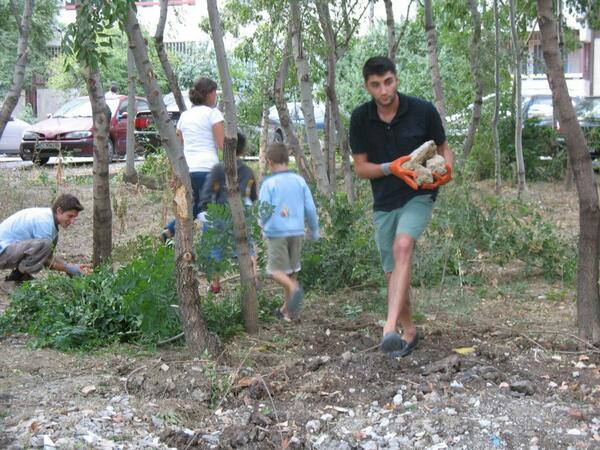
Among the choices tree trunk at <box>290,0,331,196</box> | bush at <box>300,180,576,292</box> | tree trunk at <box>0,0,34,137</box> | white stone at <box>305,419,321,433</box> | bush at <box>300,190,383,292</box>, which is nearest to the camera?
white stone at <box>305,419,321,433</box>

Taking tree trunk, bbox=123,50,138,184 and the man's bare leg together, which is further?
tree trunk, bbox=123,50,138,184

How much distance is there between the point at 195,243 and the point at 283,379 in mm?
1418

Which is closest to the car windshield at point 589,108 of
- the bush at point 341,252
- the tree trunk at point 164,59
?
the tree trunk at point 164,59

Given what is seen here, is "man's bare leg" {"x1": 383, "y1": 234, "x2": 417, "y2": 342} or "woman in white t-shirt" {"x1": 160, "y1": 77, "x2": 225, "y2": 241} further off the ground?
"woman in white t-shirt" {"x1": 160, "y1": 77, "x2": 225, "y2": 241}

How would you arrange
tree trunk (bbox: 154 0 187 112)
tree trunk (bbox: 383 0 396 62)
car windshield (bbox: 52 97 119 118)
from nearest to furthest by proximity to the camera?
tree trunk (bbox: 154 0 187 112) → tree trunk (bbox: 383 0 396 62) → car windshield (bbox: 52 97 119 118)

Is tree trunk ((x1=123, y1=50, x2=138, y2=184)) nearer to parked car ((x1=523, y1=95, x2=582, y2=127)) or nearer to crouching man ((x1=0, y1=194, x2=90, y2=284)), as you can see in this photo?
crouching man ((x1=0, y1=194, x2=90, y2=284))

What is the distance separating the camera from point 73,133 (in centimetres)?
2125

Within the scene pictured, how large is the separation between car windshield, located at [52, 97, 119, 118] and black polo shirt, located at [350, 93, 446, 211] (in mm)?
16516

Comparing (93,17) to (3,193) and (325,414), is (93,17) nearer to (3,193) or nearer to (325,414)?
(325,414)

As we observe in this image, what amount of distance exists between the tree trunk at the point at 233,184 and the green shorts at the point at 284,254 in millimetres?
711

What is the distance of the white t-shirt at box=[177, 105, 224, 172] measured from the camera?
8.51 m

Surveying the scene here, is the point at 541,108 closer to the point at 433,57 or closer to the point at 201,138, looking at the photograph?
the point at 433,57

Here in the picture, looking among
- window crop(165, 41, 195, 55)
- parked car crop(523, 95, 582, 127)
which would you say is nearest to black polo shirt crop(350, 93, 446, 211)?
parked car crop(523, 95, 582, 127)

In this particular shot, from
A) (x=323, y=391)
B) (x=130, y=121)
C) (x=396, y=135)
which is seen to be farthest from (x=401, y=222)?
(x=130, y=121)
